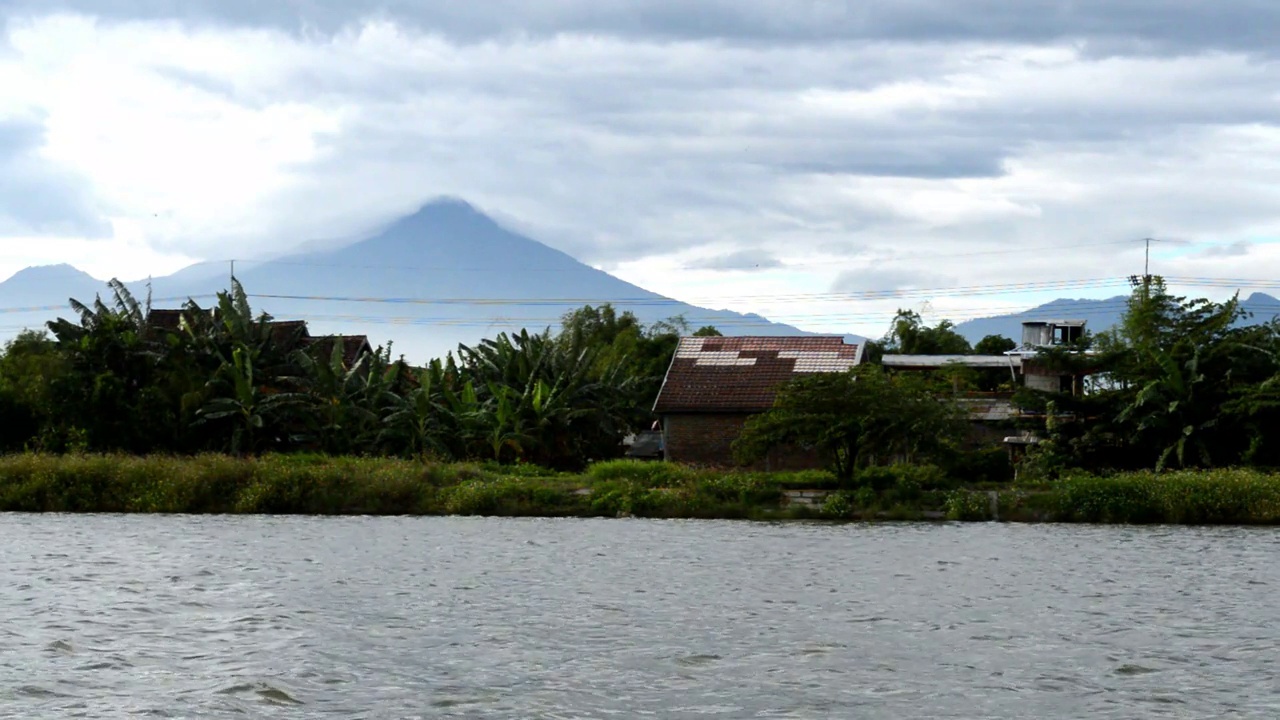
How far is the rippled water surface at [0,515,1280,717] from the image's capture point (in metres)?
14.8

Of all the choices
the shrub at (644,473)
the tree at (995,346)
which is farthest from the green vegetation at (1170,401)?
the tree at (995,346)

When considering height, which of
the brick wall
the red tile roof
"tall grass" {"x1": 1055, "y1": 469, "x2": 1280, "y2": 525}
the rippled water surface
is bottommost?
the rippled water surface

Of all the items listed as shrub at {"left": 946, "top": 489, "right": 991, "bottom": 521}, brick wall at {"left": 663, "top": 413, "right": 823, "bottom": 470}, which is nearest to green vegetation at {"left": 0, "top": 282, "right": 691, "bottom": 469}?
brick wall at {"left": 663, "top": 413, "right": 823, "bottom": 470}

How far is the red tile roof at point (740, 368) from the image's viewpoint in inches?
1951

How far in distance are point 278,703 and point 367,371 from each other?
121 feet

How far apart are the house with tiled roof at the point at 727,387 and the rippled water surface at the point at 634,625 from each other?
16.6 meters

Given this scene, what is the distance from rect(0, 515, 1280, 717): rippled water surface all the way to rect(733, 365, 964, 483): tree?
6.19m

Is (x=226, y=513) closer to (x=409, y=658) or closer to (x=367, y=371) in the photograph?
(x=367, y=371)

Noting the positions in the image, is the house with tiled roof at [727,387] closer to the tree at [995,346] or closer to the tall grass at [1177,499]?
the tall grass at [1177,499]

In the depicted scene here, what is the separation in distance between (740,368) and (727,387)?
1605mm

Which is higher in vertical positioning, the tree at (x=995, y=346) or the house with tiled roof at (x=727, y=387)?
the tree at (x=995, y=346)

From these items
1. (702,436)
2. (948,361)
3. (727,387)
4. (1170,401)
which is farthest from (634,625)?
(948,361)

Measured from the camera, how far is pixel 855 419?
1508 inches

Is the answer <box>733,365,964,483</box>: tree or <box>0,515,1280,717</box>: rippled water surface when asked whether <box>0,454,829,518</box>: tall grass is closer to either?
<box>733,365,964,483</box>: tree
